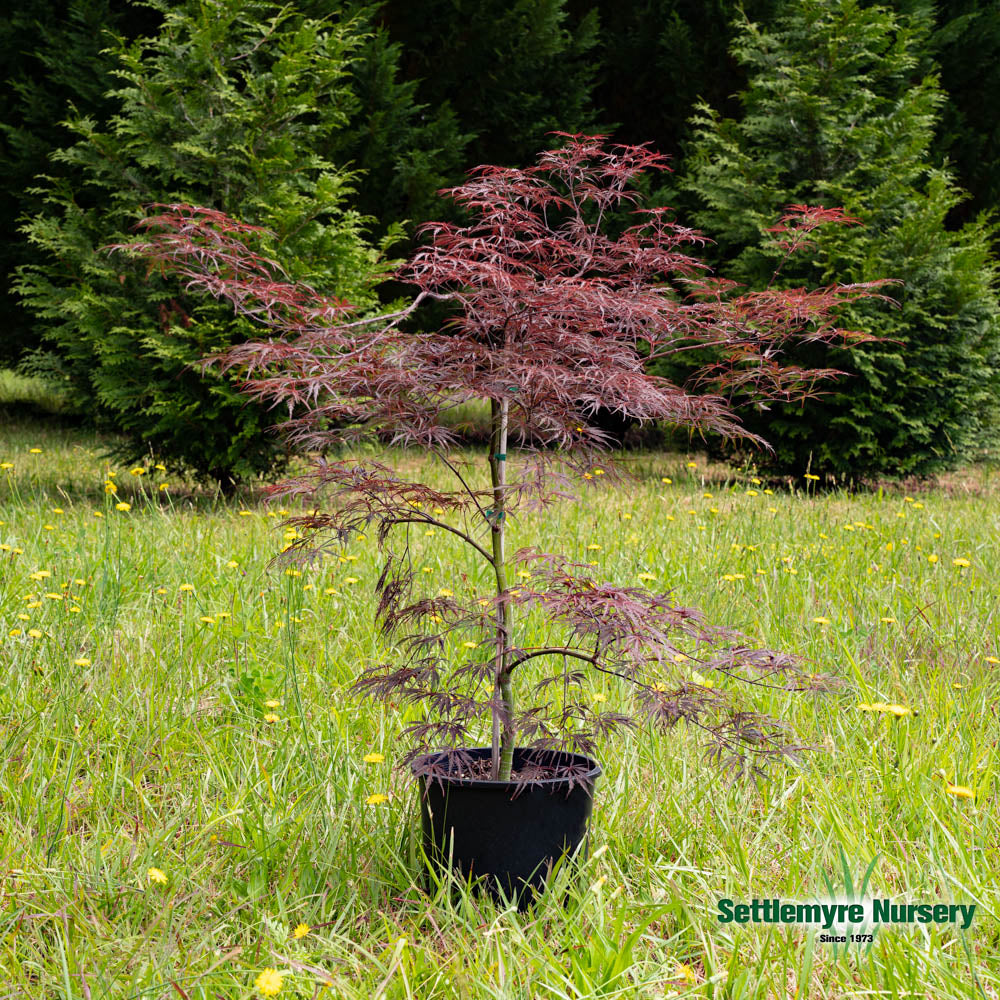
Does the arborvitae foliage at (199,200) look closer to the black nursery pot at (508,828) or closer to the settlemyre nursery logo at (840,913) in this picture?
the black nursery pot at (508,828)

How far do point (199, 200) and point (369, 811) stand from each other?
451cm

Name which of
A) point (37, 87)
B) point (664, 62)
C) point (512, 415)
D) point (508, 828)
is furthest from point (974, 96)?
point (508, 828)

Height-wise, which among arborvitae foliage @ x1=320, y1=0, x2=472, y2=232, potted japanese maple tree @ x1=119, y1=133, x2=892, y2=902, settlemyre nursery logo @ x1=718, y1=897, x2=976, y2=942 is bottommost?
settlemyre nursery logo @ x1=718, y1=897, x2=976, y2=942

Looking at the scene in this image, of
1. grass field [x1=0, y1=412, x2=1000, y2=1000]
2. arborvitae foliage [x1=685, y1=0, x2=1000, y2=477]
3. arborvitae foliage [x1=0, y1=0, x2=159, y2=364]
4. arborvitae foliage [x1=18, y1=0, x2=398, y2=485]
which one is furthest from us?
A: arborvitae foliage [x1=0, y1=0, x2=159, y2=364]

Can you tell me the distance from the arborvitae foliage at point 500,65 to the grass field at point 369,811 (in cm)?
707

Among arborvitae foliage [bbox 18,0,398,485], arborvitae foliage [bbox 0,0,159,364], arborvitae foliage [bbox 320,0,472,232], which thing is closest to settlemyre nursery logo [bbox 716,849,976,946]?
arborvitae foliage [bbox 18,0,398,485]

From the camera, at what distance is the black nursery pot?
5.73 ft

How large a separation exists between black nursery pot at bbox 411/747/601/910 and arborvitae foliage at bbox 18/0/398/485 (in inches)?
151

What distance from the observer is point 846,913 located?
5.43 ft

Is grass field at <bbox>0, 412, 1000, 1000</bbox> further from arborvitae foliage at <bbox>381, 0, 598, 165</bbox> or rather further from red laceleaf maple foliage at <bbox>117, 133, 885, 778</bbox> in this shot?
arborvitae foliage at <bbox>381, 0, 598, 165</bbox>

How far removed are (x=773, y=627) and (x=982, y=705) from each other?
0.75 metres

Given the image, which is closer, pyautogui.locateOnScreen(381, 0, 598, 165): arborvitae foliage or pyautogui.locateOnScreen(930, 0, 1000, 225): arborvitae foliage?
pyautogui.locateOnScreen(381, 0, 598, 165): arborvitae foliage

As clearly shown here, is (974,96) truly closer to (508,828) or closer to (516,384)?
(516,384)

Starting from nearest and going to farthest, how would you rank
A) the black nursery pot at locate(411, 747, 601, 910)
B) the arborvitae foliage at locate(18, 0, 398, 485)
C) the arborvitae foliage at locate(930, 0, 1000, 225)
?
1. the black nursery pot at locate(411, 747, 601, 910)
2. the arborvitae foliage at locate(18, 0, 398, 485)
3. the arborvitae foliage at locate(930, 0, 1000, 225)
